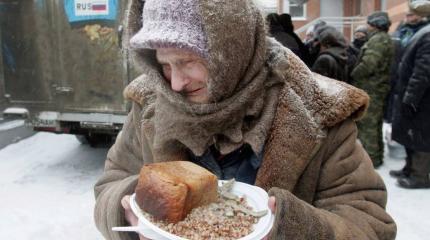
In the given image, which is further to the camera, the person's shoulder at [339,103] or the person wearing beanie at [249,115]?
the person's shoulder at [339,103]

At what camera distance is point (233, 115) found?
5.31 ft

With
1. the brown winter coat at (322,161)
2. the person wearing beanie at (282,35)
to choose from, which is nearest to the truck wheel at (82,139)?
the person wearing beanie at (282,35)

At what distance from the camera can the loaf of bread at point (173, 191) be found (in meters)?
1.40

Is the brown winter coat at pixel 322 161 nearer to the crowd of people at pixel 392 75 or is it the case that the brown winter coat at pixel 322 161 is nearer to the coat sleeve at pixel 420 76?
the crowd of people at pixel 392 75

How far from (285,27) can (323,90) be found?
407cm

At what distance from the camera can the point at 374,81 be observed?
6012mm

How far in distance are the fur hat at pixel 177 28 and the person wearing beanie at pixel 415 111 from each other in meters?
4.17

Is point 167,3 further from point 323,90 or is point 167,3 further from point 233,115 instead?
point 323,90

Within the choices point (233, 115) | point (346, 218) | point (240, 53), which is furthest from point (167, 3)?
point (346, 218)

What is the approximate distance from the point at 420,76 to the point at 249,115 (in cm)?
399

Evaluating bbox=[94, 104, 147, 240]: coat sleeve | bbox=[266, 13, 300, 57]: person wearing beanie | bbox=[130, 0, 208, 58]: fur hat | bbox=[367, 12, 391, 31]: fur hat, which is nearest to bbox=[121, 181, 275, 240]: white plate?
bbox=[94, 104, 147, 240]: coat sleeve

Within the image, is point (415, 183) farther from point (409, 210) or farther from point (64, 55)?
Answer: point (64, 55)

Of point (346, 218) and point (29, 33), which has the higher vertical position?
point (29, 33)

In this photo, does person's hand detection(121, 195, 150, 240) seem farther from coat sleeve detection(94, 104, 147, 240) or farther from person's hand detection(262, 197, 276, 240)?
person's hand detection(262, 197, 276, 240)
